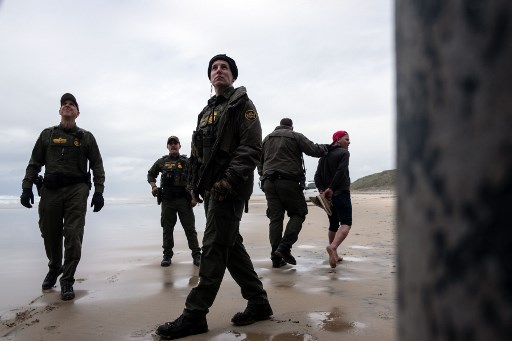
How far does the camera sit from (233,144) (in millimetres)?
3166

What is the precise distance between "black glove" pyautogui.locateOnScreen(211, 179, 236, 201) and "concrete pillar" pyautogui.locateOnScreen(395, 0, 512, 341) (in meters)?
2.50

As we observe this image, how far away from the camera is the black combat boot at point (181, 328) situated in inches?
110

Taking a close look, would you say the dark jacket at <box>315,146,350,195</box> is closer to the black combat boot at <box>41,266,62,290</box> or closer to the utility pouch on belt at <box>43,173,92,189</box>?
the utility pouch on belt at <box>43,173,92,189</box>

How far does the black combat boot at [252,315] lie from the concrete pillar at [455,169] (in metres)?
2.83

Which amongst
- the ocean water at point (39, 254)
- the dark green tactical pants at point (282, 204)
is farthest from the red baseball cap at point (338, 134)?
the ocean water at point (39, 254)

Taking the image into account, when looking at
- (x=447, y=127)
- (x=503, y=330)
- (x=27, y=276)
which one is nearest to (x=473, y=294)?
(x=503, y=330)

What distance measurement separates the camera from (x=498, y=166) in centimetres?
33

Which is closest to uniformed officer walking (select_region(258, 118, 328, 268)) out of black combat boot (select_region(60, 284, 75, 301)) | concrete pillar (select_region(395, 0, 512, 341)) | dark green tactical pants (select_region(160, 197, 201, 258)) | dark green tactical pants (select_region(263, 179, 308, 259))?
dark green tactical pants (select_region(263, 179, 308, 259))

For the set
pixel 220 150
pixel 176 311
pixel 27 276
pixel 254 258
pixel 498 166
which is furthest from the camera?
pixel 254 258

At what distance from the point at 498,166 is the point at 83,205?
4.71 m

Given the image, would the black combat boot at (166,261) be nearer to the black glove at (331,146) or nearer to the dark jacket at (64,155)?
the dark jacket at (64,155)

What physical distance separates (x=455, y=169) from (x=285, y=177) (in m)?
5.09

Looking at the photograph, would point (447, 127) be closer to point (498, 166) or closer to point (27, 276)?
point (498, 166)

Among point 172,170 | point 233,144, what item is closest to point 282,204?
point 172,170
